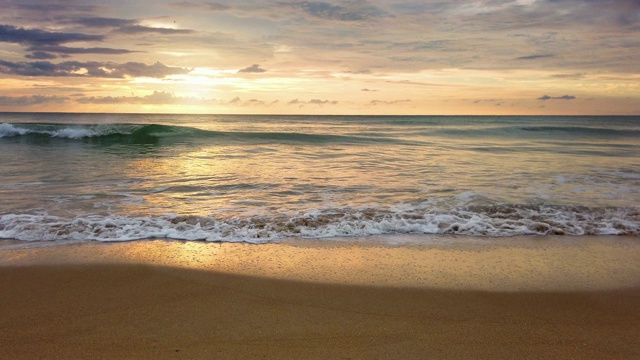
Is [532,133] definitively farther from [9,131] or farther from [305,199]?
[9,131]

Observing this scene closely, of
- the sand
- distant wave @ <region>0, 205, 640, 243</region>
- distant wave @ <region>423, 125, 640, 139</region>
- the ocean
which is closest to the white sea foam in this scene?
the ocean

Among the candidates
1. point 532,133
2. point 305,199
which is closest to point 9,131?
point 305,199

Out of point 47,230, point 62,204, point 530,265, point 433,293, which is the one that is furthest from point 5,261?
point 530,265

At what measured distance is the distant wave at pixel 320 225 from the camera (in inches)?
221

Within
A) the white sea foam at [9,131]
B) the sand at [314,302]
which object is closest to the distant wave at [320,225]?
the sand at [314,302]

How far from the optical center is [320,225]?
605 cm

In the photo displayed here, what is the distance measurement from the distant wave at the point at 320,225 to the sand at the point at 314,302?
43 cm

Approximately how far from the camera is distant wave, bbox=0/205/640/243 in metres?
5.61

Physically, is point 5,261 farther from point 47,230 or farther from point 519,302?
point 519,302

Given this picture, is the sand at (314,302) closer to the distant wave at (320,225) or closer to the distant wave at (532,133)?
the distant wave at (320,225)

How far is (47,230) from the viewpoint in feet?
18.6

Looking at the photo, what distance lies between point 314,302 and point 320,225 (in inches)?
94.4

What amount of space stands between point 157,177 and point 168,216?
4342 millimetres

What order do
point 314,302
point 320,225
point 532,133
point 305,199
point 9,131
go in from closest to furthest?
point 314,302 → point 320,225 → point 305,199 → point 9,131 → point 532,133
